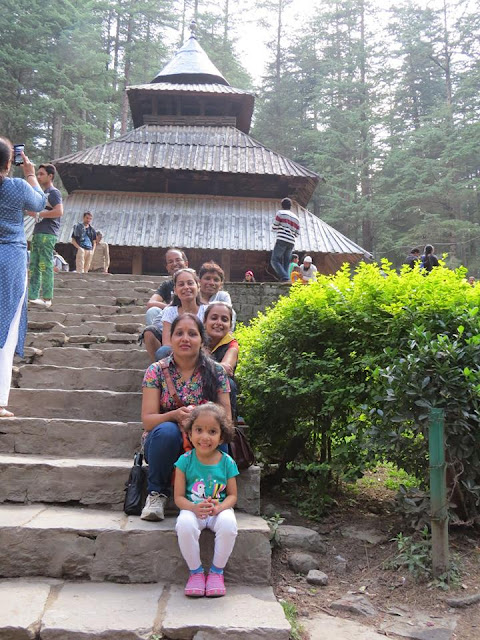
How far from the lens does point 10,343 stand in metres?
3.50

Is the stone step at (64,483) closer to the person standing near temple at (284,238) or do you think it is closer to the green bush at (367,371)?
the green bush at (367,371)

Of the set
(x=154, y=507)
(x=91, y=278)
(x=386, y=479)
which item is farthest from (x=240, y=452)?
(x=91, y=278)

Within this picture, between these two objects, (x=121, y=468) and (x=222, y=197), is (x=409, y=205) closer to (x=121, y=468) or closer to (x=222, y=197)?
(x=222, y=197)

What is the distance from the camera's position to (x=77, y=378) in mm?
4438

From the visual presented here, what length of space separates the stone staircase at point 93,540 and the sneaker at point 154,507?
0.04 metres

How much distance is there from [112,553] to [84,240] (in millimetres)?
7853

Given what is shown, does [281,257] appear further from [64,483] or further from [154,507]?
[154,507]

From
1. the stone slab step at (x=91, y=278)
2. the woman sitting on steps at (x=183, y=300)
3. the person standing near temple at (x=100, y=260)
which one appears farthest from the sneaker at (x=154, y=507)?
the person standing near temple at (x=100, y=260)

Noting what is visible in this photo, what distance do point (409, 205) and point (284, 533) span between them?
80.5ft

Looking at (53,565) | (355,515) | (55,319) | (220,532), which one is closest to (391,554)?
(355,515)

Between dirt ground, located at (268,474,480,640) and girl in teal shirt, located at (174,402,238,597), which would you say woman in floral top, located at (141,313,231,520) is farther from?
dirt ground, located at (268,474,480,640)

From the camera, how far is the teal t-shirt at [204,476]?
2.63 metres

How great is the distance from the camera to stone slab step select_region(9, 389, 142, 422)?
12.9ft

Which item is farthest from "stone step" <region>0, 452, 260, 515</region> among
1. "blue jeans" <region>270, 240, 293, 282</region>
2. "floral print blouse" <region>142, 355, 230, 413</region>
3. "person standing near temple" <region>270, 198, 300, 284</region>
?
"blue jeans" <region>270, 240, 293, 282</region>
